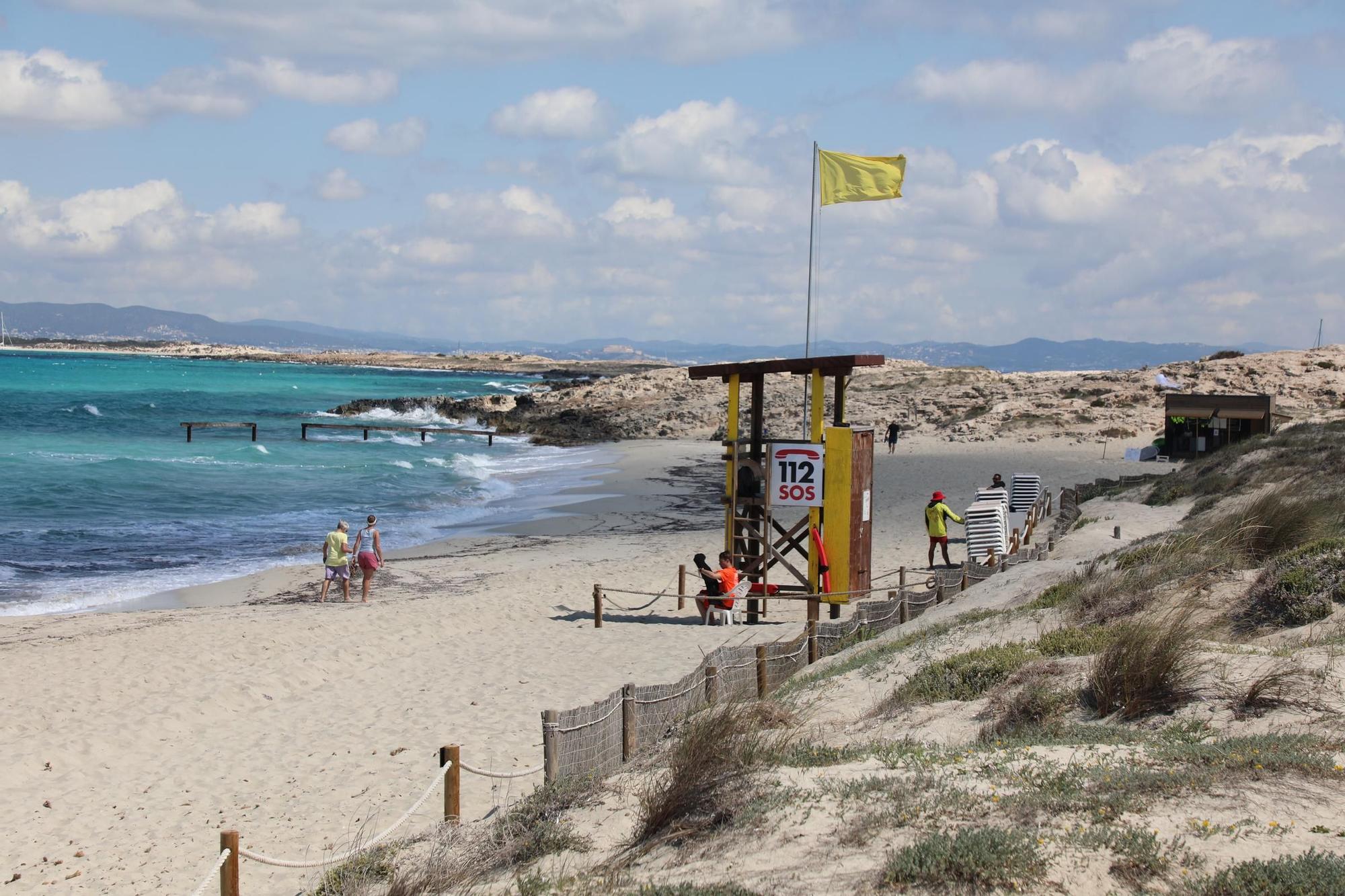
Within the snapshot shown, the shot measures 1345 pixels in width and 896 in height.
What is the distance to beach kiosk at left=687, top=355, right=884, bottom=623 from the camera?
14.5 m

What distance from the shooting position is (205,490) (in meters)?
31.5

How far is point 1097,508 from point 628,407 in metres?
41.3

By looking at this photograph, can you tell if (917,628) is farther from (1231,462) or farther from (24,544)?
(24,544)

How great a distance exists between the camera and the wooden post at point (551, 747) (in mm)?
7027

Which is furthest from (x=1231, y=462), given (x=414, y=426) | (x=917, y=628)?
(x=414, y=426)

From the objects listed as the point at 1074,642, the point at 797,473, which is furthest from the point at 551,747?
the point at 797,473

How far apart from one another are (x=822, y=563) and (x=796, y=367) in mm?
2760

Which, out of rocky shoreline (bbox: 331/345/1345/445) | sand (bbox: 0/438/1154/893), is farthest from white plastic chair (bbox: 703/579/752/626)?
rocky shoreline (bbox: 331/345/1345/445)

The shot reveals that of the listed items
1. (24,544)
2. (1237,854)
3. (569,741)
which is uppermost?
(1237,854)

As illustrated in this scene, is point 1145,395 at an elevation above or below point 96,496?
above

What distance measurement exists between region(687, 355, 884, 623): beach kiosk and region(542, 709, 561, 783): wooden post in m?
7.46

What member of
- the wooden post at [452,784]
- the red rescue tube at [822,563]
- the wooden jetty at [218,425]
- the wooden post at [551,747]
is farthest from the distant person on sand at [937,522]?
the wooden jetty at [218,425]

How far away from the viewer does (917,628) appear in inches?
454

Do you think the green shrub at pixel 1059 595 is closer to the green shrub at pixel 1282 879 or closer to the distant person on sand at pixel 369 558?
the green shrub at pixel 1282 879
